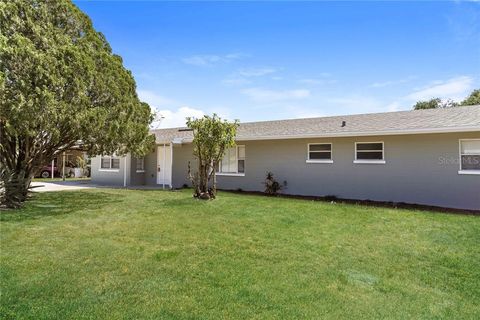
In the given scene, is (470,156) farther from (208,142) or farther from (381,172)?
(208,142)

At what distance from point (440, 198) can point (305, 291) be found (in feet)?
33.2

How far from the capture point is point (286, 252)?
6434 millimetres

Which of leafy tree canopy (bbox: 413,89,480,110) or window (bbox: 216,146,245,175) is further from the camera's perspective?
leafy tree canopy (bbox: 413,89,480,110)

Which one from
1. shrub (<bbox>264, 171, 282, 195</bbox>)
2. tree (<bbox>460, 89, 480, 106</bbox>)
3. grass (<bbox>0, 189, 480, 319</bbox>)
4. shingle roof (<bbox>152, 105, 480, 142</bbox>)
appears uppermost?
tree (<bbox>460, 89, 480, 106</bbox>)

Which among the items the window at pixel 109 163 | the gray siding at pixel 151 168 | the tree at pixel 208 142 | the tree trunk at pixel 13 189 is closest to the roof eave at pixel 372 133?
the tree at pixel 208 142

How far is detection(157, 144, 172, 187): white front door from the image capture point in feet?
67.4

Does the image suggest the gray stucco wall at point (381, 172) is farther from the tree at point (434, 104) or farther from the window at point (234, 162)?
the tree at point (434, 104)

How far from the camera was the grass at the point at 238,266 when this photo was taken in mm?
4227

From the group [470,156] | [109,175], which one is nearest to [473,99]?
[470,156]

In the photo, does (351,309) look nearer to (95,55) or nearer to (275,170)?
(95,55)

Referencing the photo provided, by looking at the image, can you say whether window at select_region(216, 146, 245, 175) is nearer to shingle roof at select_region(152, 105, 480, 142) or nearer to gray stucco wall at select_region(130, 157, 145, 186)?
shingle roof at select_region(152, 105, 480, 142)

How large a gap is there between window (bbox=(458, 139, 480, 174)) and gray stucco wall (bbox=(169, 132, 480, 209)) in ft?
0.61

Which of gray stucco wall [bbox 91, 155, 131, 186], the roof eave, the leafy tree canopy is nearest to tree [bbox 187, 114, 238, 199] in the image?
the roof eave

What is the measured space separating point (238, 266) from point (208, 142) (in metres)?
7.44
